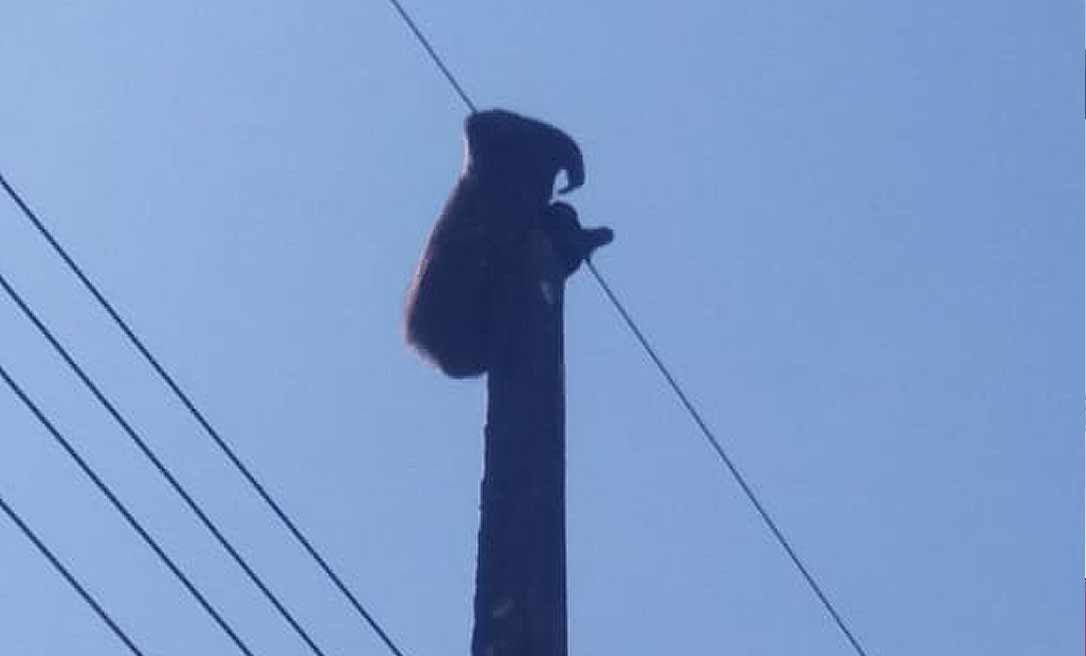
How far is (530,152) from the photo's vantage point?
15.1ft

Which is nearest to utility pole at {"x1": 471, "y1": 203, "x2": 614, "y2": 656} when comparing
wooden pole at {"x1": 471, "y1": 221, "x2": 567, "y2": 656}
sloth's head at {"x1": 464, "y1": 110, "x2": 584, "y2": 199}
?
wooden pole at {"x1": 471, "y1": 221, "x2": 567, "y2": 656}

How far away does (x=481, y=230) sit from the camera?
4.50 m

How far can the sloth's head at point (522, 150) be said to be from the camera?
4.60 m

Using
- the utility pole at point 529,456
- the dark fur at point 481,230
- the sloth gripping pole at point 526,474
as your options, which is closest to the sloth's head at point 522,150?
the dark fur at point 481,230

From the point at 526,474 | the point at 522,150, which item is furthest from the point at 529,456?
the point at 522,150

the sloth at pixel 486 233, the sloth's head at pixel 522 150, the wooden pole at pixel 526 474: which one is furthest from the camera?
Result: the sloth's head at pixel 522 150

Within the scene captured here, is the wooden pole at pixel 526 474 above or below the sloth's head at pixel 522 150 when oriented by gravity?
below

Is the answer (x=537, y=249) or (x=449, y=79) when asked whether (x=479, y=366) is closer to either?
(x=537, y=249)

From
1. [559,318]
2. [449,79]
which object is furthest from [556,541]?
[449,79]

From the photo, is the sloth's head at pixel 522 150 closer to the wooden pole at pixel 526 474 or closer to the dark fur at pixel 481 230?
the dark fur at pixel 481 230

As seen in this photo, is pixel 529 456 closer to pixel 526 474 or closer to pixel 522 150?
pixel 526 474

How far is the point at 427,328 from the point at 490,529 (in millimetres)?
772

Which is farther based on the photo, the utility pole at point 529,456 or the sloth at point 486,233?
the sloth at point 486,233

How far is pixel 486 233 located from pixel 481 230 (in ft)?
0.07
